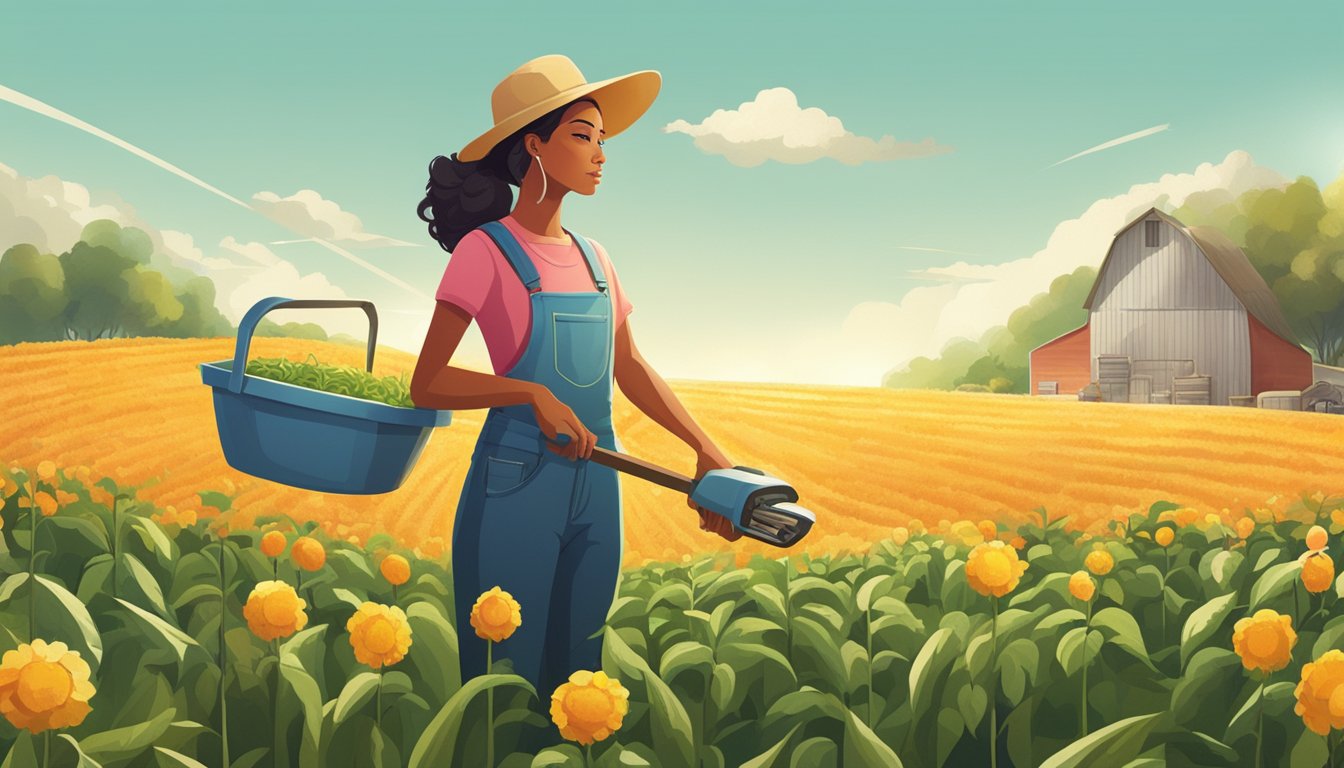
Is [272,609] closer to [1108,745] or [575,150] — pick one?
[575,150]

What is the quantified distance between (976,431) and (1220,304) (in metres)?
5.54

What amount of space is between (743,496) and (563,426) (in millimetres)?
416

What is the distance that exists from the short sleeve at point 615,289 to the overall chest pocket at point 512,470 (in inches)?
19.1

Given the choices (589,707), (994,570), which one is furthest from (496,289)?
(994,570)

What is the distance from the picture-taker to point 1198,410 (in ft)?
29.7

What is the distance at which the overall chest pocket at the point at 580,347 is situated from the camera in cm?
264

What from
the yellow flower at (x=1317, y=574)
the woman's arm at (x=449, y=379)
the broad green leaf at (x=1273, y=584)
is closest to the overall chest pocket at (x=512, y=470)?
the woman's arm at (x=449, y=379)

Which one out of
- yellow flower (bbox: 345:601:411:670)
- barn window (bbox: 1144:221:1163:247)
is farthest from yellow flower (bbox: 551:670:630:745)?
barn window (bbox: 1144:221:1163:247)

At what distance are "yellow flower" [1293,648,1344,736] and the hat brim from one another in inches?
73.8

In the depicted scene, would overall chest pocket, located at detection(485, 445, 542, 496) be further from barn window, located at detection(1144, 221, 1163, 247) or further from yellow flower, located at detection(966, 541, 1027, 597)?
barn window, located at detection(1144, 221, 1163, 247)

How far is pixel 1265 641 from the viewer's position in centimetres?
209

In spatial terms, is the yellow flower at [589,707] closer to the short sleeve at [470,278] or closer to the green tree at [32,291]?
the short sleeve at [470,278]

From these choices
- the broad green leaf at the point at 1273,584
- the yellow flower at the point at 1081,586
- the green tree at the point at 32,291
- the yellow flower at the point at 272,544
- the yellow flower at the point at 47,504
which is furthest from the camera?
the green tree at the point at 32,291

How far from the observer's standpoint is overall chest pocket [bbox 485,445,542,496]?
8.53ft
